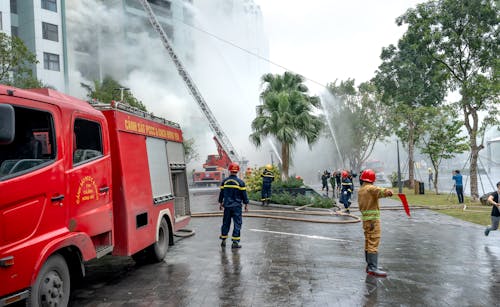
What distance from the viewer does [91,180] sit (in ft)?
16.6

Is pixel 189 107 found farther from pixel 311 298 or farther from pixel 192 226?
pixel 311 298

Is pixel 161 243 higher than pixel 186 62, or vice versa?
pixel 186 62

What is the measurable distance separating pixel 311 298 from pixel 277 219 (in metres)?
7.75

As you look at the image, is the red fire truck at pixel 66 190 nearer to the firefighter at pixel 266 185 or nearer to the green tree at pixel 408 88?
the firefighter at pixel 266 185

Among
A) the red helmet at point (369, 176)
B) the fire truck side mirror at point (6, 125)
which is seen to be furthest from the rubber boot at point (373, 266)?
the fire truck side mirror at point (6, 125)

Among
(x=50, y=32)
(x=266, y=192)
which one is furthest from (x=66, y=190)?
(x=50, y=32)

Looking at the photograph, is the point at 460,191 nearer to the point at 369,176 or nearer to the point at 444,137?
the point at 444,137

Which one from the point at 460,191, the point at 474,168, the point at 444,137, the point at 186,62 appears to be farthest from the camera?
the point at 186,62

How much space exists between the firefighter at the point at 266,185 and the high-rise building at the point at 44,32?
23.8 meters

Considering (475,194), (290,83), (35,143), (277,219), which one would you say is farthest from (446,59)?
(35,143)

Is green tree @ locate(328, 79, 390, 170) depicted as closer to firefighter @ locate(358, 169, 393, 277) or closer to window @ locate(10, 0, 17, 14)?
window @ locate(10, 0, 17, 14)

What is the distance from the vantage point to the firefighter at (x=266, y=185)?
16109mm

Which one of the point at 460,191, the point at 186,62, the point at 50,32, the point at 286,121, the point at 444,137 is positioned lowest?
the point at 460,191

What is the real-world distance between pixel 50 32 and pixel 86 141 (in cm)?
3370
